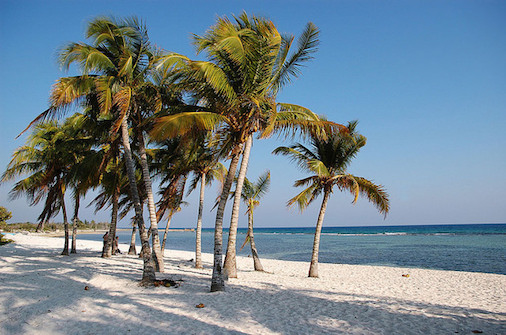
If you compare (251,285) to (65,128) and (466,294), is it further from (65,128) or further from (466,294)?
(65,128)

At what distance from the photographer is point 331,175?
12.4 m

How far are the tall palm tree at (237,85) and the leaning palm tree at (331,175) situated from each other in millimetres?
3275

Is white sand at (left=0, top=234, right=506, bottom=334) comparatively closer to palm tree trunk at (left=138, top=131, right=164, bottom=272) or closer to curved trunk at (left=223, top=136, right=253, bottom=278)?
curved trunk at (left=223, top=136, right=253, bottom=278)

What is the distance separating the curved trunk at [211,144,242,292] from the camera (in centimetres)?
776

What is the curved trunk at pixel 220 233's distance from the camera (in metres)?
7.76

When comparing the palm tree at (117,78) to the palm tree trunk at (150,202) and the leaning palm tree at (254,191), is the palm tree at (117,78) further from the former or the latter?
the leaning palm tree at (254,191)

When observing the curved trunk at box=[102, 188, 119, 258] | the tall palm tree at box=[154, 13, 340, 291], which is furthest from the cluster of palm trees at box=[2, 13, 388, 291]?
the curved trunk at box=[102, 188, 119, 258]

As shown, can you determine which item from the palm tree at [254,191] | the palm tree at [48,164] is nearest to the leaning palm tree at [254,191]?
the palm tree at [254,191]

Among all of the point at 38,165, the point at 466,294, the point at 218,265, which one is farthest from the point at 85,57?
the point at 466,294

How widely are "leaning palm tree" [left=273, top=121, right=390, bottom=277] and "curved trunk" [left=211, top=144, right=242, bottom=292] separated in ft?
12.8

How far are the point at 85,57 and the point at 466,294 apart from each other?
1362 centimetres

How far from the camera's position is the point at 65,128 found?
16.1 metres

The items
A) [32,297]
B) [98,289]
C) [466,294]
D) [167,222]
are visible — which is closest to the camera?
[32,297]

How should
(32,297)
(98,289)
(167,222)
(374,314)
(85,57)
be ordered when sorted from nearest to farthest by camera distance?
1. (374,314)
2. (32,297)
3. (98,289)
4. (85,57)
5. (167,222)
